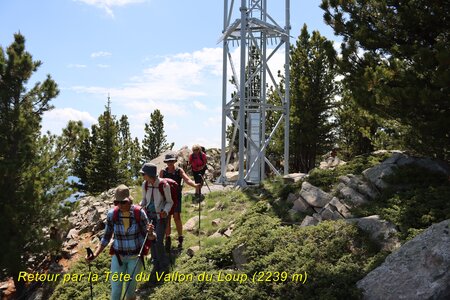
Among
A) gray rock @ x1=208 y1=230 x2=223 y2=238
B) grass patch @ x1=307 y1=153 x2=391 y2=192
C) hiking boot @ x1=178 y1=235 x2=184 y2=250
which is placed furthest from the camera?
grass patch @ x1=307 y1=153 x2=391 y2=192

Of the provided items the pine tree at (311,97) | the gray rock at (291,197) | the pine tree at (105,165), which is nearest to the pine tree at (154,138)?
the pine tree at (105,165)

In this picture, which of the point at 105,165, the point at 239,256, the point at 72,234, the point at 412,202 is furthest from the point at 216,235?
the point at 105,165

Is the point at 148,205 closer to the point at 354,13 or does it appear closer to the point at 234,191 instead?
the point at 234,191

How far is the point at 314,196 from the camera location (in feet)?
27.4

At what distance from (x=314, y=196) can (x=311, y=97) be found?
12.5 meters

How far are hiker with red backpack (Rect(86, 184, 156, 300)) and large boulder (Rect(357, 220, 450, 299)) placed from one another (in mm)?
3165

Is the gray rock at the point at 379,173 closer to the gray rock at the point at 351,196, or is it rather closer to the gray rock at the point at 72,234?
the gray rock at the point at 351,196

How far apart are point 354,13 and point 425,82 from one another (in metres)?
2.51

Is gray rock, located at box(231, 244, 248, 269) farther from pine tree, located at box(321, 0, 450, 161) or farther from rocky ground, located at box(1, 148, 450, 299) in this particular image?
pine tree, located at box(321, 0, 450, 161)

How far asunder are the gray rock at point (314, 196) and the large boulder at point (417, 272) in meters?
2.70

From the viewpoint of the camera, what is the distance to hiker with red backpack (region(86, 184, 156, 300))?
5586mm

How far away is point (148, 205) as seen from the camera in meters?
7.00

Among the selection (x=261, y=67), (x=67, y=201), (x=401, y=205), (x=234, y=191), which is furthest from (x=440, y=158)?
(x=67, y=201)

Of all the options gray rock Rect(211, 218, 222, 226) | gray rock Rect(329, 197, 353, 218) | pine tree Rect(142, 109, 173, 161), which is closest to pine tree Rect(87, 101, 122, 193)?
pine tree Rect(142, 109, 173, 161)
